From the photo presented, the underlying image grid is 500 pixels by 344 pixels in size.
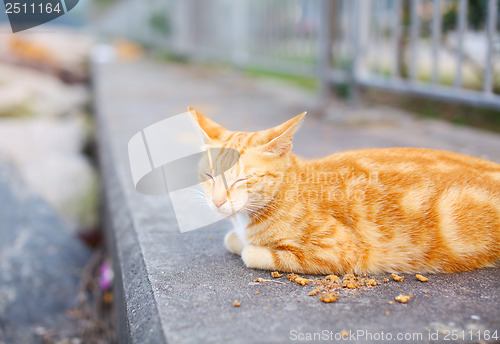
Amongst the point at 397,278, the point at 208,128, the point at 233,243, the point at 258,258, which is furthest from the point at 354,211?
the point at 208,128

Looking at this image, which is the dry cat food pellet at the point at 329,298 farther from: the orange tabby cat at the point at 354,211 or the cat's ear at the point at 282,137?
the cat's ear at the point at 282,137

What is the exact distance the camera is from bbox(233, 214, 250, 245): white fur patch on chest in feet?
5.68

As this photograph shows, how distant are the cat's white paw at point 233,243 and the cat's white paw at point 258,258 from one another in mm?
107

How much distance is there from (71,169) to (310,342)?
363 cm

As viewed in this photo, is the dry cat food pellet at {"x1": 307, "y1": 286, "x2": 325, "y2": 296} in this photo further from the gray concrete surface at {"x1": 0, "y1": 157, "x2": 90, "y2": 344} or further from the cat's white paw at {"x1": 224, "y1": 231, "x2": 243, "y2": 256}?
the gray concrete surface at {"x1": 0, "y1": 157, "x2": 90, "y2": 344}

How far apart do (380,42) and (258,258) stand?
367 cm

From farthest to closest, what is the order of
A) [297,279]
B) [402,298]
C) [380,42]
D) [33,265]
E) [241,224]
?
1. [380,42]
2. [33,265]
3. [241,224]
4. [297,279]
5. [402,298]

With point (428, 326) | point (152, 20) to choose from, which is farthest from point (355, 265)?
point (152, 20)

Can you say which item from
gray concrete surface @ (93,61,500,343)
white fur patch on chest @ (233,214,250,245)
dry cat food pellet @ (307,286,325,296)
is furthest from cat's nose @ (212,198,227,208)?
dry cat food pellet @ (307,286,325,296)

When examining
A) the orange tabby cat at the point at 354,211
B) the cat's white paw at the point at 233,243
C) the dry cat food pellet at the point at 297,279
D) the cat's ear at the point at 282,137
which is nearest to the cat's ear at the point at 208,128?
the orange tabby cat at the point at 354,211

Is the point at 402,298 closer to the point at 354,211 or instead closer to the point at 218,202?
the point at 354,211

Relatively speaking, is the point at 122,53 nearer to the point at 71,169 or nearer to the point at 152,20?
the point at 152,20

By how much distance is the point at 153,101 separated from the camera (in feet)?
18.4

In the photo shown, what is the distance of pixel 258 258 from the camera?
166cm
